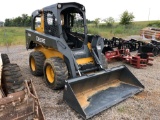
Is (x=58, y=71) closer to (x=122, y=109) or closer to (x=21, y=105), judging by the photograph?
(x=122, y=109)

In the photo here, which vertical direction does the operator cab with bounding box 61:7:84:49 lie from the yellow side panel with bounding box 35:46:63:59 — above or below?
above

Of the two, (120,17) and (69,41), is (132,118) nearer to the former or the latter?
(69,41)

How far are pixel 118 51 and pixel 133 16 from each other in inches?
966

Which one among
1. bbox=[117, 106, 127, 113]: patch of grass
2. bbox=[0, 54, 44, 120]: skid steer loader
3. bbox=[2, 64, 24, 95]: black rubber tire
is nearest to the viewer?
bbox=[0, 54, 44, 120]: skid steer loader

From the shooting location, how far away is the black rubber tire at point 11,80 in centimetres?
315

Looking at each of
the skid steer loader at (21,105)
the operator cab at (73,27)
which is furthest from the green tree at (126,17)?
the skid steer loader at (21,105)

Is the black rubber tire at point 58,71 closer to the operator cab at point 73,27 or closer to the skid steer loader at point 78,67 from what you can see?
the skid steer loader at point 78,67

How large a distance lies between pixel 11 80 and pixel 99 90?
229cm

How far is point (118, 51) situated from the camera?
799 cm

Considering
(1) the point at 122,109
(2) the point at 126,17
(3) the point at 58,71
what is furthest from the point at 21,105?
(2) the point at 126,17

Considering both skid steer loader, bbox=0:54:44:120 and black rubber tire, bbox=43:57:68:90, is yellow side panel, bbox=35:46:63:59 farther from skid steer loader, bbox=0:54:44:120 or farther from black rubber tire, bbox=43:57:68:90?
skid steer loader, bbox=0:54:44:120

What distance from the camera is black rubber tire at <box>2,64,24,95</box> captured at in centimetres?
315

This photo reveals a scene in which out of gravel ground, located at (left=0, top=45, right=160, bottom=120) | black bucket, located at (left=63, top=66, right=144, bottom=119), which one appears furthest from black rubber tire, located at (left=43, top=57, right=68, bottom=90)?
black bucket, located at (left=63, top=66, right=144, bottom=119)

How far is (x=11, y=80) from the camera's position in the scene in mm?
3201
